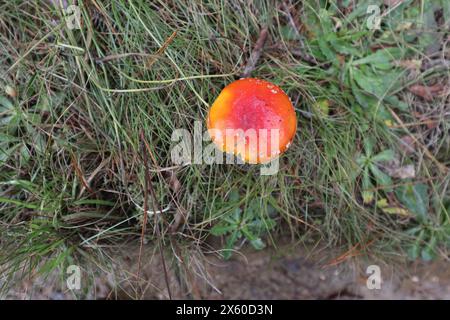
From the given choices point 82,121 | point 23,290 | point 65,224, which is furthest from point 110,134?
point 23,290

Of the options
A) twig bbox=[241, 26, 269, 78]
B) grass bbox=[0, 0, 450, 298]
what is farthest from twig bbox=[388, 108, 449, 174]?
twig bbox=[241, 26, 269, 78]

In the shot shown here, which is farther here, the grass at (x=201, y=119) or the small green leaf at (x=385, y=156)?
the small green leaf at (x=385, y=156)

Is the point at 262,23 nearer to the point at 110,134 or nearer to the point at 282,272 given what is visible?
the point at 110,134

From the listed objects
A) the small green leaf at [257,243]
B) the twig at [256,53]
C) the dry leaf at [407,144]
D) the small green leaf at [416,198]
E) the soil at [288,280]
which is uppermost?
the twig at [256,53]

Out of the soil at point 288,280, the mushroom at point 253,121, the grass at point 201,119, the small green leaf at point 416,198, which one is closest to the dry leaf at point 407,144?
the grass at point 201,119

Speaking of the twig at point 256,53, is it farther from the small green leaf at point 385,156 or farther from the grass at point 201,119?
the small green leaf at point 385,156

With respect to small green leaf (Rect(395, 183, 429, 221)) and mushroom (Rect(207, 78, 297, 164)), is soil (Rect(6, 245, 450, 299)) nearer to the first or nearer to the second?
small green leaf (Rect(395, 183, 429, 221))

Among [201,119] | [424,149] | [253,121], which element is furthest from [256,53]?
[424,149]
